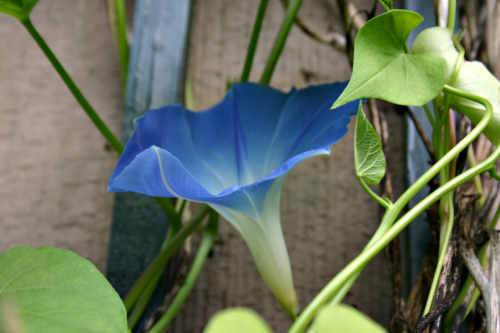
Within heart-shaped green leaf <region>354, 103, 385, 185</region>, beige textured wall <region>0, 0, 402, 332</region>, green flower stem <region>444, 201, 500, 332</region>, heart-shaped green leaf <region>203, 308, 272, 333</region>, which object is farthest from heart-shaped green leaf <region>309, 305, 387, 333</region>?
beige textured wall <region>0, 0, 402, 332</region>

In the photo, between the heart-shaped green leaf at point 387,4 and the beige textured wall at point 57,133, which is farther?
the beige textured wall at point 57,133

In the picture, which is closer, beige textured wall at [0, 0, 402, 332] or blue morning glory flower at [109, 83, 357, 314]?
blue morning glory flower at [109, 83, 357, 314]

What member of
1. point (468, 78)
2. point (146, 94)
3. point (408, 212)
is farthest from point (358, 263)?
point (146, 94)

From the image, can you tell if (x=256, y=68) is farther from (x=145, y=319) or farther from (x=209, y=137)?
(x=145, y=319)

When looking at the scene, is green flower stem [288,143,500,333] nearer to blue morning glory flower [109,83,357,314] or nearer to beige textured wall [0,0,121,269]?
blue morning glory flower [109,83,357,314]

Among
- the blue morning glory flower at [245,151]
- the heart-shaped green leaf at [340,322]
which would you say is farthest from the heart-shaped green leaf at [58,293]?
the heart-shaped green leaf at [340,322]

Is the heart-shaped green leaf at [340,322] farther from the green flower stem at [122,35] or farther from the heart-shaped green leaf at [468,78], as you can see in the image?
the green flower stem at [122,35]

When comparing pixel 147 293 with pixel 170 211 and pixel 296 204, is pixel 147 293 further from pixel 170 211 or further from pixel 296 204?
pixel 296 204
